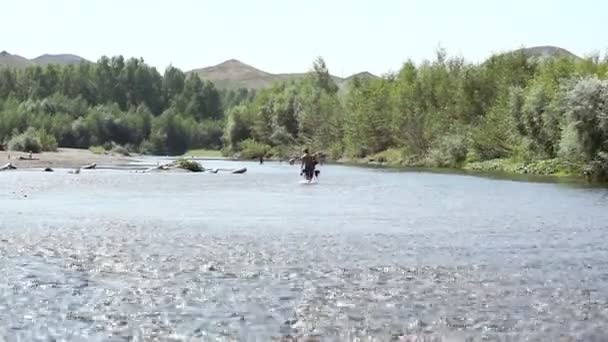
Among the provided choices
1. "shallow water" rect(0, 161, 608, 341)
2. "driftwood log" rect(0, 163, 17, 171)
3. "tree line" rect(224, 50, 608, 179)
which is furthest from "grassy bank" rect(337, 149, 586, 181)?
"driftwood log" rect(0, 163, 17, 171)

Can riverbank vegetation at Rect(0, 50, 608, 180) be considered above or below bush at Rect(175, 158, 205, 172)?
above

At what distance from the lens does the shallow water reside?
662 inches

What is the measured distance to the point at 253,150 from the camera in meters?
177

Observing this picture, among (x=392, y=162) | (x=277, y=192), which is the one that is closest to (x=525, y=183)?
(x=277, y=192)

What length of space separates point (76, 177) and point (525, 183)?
39340mm

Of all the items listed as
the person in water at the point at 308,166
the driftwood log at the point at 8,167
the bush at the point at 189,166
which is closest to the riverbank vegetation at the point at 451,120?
the person in water at the point at 308,166

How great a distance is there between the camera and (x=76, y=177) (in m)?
80.6

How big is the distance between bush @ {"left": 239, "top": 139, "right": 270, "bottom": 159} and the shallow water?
126743 millimetres

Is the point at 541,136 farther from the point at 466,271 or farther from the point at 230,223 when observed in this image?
the point at 466,271

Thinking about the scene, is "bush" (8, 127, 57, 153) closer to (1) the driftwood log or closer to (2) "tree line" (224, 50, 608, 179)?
(1) the driftwood log

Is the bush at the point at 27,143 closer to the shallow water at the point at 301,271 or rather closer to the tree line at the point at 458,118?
the tree line at the point at 458,118

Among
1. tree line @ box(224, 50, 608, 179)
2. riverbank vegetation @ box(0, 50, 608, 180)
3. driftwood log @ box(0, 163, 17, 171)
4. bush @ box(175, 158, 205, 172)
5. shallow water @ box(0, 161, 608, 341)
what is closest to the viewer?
shallow water @ box(0, 161, 608, 341)

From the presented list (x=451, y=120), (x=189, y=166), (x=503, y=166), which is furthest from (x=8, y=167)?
(x=451, y=120)

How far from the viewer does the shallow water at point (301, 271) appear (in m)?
16.8
